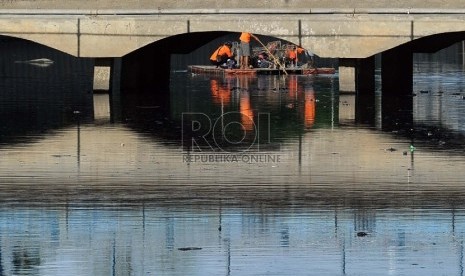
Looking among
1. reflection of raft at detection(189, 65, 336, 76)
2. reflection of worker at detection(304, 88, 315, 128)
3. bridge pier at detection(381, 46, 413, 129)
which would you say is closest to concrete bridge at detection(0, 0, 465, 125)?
bridge pier at detection(381, 46, 413, 129)

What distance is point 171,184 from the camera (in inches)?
826

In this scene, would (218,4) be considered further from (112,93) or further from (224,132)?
(224,132)

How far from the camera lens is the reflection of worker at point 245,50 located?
174 ft

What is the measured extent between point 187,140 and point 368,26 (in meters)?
13.2

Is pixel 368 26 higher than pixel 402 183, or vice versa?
pixel 368 26

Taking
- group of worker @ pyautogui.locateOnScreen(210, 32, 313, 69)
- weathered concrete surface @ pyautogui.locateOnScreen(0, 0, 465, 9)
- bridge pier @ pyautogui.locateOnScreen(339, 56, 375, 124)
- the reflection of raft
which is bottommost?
bridge pier @ pyautogui.locateOnScreen(339, 56, 375, 124)

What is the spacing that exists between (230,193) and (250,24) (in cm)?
2152

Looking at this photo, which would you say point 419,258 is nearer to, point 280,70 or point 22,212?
point 22,212

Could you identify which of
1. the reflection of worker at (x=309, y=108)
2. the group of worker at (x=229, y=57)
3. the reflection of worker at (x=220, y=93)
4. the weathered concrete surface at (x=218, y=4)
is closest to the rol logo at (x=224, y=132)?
the reflection of worker at (x=309, y=108)

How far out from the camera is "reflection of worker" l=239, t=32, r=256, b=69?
52.9 m

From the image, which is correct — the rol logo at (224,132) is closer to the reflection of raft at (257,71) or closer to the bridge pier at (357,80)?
the bridge pier at (357,80)

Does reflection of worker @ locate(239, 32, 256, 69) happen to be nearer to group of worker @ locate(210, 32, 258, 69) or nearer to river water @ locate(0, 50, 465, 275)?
group of worker @ locate(210, 32, 258, 69)

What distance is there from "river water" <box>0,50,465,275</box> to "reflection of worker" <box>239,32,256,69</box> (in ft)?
55.3

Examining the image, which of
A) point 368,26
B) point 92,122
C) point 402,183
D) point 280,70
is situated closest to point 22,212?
point 402,183
